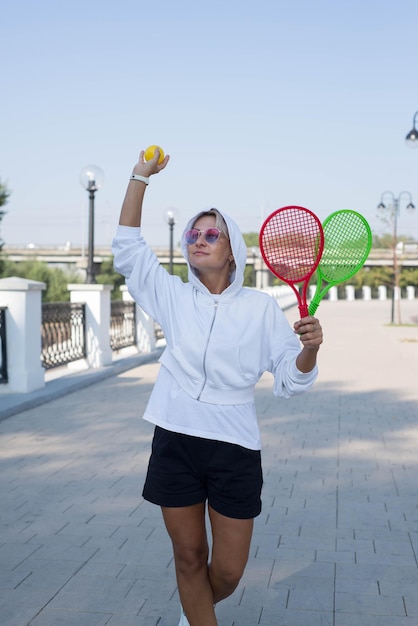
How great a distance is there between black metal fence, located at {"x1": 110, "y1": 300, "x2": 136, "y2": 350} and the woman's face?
42.2 feet

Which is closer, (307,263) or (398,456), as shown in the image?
(307,263)

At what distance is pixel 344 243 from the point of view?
315cm

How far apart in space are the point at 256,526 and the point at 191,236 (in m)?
2.64

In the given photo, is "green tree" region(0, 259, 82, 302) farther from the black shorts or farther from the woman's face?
the black shorts

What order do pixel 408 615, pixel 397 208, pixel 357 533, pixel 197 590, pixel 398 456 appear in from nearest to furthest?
pixel 197 590 < pixel 408 615 < pixel 357 533 < pixel 398 456 < pixel 397 208

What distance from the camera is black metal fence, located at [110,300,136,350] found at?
16453 millimetres

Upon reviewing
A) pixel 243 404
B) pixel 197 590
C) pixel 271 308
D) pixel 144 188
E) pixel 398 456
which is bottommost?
pixel 398 456

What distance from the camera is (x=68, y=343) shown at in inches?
541

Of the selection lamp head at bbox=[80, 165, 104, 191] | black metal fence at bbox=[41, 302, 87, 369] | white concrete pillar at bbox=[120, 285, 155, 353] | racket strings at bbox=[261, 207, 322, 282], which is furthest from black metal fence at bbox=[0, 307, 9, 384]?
racket strings at bbox=[261, 207, 322, 282]

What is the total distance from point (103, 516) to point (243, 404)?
2.62 metres

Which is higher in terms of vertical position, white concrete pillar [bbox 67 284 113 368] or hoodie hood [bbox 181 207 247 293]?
hoodie hood [bbox 181 207 247 293]

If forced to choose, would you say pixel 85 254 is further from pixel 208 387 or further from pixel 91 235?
pixel 208 387

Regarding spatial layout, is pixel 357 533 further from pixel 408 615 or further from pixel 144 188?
pixel 144 188

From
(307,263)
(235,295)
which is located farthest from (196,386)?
(307,263)
